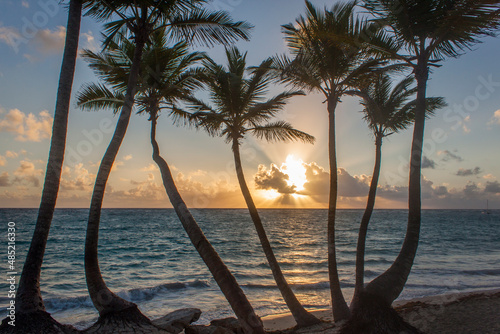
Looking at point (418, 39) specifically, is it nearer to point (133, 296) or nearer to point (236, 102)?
point (236, 102)

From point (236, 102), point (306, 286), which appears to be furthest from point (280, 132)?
point (306, 286)

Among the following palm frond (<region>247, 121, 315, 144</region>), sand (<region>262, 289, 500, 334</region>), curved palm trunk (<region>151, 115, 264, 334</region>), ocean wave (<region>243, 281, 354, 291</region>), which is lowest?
ocean wave (<region>243, 281, 354, 291</region>)

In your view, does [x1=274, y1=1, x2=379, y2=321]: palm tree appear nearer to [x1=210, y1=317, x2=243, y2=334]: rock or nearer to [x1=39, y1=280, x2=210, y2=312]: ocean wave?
[x1=210, y1=317, x2=243, y2=334]: rock

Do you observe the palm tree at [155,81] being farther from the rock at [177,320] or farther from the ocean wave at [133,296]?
the ocean wave at [133,296]

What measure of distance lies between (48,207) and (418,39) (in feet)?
24.0

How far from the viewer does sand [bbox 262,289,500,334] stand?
251 inches

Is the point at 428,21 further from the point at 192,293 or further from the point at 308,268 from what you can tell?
the point at 308,268

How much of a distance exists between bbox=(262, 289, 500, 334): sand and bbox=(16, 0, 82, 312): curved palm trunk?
4804mm

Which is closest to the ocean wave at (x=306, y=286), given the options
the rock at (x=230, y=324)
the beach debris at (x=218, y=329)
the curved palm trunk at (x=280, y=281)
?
the rock at (x=230, y=324)

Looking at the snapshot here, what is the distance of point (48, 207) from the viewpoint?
17.7 ft

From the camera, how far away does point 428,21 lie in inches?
244

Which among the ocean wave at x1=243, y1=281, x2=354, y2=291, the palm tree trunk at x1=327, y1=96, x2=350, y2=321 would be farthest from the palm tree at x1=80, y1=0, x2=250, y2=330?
the ocean wave at x1=243, y1=281, x2=354, y2=291

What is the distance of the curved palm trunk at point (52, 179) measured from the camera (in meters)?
5.16

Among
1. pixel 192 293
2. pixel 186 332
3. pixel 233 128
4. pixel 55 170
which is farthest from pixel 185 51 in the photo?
pixel 192 293
